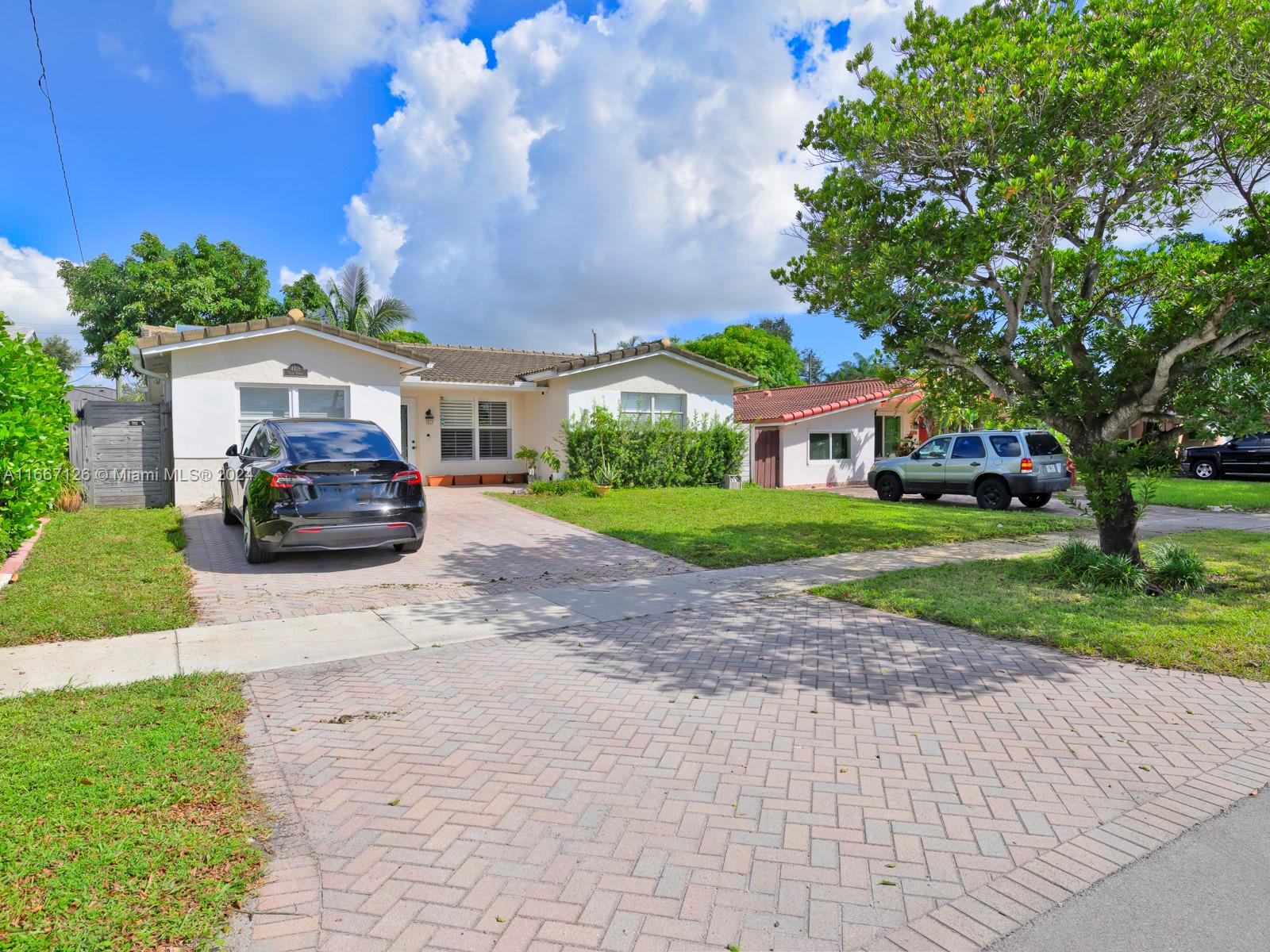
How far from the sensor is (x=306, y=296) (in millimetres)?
32594

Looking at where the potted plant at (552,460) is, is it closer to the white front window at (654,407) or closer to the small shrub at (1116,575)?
the white front window at (654,407)

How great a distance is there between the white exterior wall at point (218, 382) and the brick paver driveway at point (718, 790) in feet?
33.2

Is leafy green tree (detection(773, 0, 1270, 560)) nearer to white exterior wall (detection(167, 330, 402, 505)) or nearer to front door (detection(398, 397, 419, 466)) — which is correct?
white exterior wall (detection(167, 330, 402, 505))

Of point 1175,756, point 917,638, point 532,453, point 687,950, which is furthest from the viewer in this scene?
point 532,453

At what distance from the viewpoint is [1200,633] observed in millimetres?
6168

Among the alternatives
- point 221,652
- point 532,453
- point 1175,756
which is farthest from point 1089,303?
point 532,453

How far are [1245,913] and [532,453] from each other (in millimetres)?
16881

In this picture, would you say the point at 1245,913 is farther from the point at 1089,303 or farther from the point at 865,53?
the point at 865,53

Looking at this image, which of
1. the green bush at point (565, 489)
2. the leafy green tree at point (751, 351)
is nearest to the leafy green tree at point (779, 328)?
the leafy green tree at point (751, 351)

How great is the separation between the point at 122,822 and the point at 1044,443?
16.9 metres

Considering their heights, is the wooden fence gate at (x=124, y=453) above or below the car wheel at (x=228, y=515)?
above

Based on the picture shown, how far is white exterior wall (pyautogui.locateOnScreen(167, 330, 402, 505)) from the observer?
1371cm

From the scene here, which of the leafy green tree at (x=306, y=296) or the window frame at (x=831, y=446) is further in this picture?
the leafy green tree at (x=306, y=296)

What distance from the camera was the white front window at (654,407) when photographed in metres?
19.6
